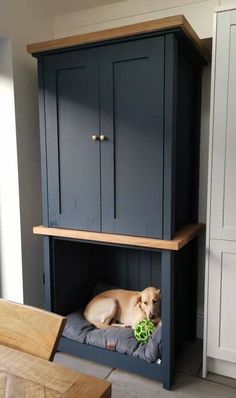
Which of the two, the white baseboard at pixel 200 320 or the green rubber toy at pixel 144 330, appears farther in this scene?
the white baseboard at pixel 200 320

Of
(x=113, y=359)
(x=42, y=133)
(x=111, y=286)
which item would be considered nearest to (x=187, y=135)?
(x=42, y=133)

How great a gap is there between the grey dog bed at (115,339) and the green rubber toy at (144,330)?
1.1 inches

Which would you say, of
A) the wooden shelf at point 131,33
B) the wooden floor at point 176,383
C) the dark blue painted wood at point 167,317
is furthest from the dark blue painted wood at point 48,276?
the wooden shelf at point 131,33

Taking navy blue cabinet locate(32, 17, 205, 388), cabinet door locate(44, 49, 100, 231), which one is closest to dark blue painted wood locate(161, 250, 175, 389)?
navy blue cabinet locate(32, 17, 205, 388)

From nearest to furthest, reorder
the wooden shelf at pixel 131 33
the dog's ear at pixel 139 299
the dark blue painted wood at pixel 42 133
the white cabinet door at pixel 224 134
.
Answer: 1. the wooden shelf at pixel 131 33
2. the white cabinet door at pixel 224 134
3. the dark blue painted wood at pixel 42 133
4. the dog's ear at pixel 139 299

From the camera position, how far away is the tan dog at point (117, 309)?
2.15 meters

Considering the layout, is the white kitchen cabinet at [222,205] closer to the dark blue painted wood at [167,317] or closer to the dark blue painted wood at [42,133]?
the dark blue painted wood at [167,317]

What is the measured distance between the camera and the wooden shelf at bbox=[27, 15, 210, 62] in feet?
5.21

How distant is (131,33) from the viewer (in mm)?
1688

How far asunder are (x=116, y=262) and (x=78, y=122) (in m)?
1.12

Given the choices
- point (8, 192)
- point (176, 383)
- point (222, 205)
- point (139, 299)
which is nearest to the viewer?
point (222, 205)

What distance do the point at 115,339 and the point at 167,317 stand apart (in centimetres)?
42

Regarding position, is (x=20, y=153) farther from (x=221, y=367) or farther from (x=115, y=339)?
(x=221, y=367)

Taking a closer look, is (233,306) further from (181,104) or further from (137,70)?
(137,70)
